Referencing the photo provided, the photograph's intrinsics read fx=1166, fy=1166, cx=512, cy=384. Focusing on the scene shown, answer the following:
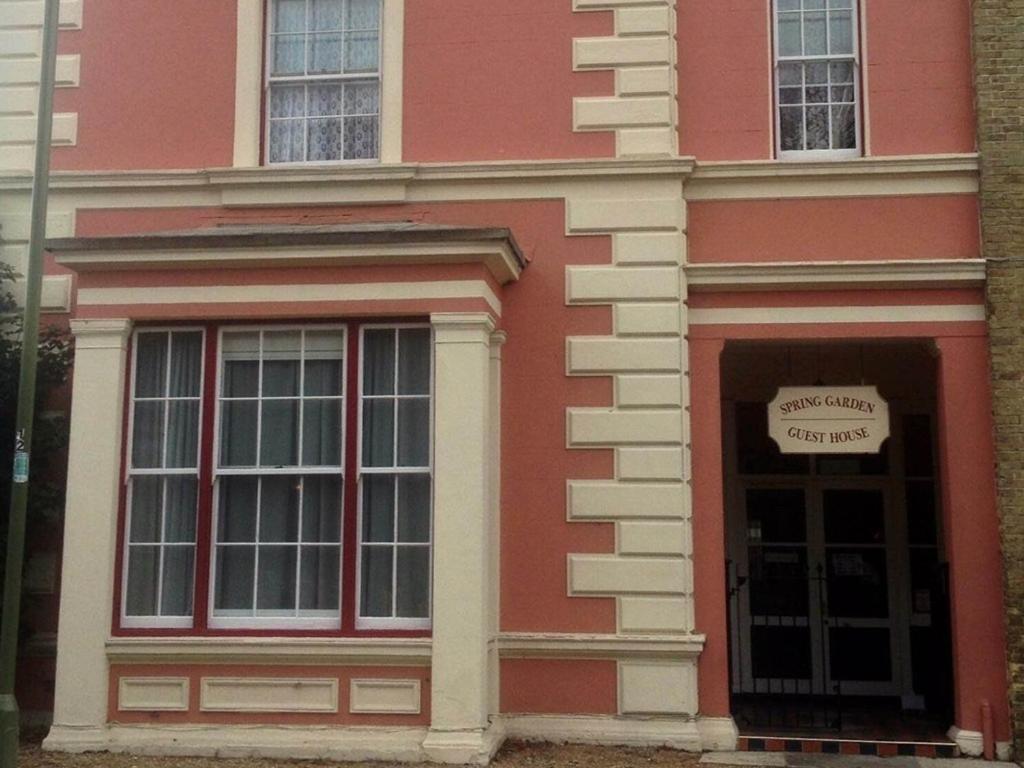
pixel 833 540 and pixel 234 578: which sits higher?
pixel 833 540

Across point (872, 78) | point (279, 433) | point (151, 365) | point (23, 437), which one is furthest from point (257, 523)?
point (872, 78)

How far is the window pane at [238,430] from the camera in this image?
1001 cm

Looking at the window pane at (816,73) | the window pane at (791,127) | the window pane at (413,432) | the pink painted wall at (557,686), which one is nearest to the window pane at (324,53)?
the window pane at (413,432)

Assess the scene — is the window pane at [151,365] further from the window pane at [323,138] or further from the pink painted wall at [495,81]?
the pink painted wall at [495,81]

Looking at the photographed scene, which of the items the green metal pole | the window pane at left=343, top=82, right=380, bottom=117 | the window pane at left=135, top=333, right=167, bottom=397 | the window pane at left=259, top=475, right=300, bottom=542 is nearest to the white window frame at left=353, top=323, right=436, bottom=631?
the window pane at left=259, top=475, right=300, bottom=542

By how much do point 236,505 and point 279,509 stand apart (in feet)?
1.25

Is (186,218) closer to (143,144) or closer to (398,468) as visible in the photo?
(143,144)

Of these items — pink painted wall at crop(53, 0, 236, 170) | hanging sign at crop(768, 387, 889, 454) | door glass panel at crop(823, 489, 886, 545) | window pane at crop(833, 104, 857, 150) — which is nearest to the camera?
hanging sign at crop(768, 387, 889, 454)

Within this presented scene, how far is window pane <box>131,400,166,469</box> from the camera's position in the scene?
396 inches

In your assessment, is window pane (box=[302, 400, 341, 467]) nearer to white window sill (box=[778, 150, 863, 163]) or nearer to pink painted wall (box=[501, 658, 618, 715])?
pink painted wall (box=[501, 658, 618, 715])

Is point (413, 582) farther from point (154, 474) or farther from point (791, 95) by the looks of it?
point (791, 95)

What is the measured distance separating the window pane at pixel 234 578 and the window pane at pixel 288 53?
461 centimetres

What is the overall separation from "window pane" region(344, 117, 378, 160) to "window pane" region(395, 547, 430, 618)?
3785mm

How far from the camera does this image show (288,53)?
11211 millimetres
